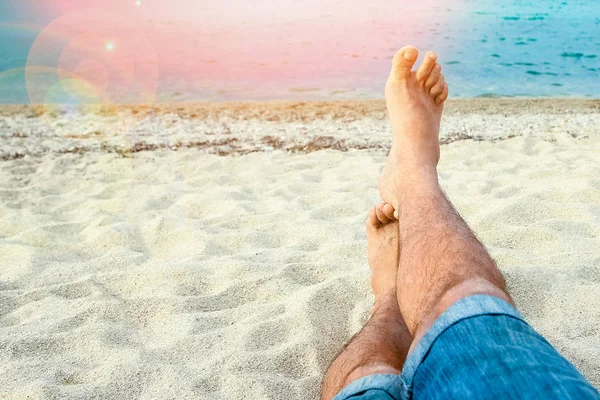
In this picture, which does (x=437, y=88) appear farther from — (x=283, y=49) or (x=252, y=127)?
(x=283, y=49)

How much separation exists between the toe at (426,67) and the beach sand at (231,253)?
1.86ft

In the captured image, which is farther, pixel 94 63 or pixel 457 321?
pixel 94 63

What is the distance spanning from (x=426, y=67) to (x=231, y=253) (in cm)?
104

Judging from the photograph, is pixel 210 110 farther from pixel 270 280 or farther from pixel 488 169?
pixel 270 280

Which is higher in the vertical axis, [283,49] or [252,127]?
[252,127]

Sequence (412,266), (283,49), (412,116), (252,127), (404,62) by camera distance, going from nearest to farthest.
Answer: (412,266) → (412,116) → (404,62) → (252,127) → (283,49)

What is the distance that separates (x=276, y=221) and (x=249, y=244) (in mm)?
247

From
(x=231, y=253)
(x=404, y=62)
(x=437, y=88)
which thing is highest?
(x=404, y=62)

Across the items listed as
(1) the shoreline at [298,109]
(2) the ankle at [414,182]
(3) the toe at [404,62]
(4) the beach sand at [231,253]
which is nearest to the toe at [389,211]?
(2) the ankle at [414,182]

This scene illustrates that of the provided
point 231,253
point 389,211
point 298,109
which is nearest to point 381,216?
point 389,211

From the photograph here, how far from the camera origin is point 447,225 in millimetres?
1108

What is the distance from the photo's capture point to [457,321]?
2.64ft

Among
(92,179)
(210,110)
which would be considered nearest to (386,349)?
(92,179)

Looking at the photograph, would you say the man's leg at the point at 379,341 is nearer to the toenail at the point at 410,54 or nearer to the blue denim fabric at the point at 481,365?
the blue denim fabric at the point at 481,365
